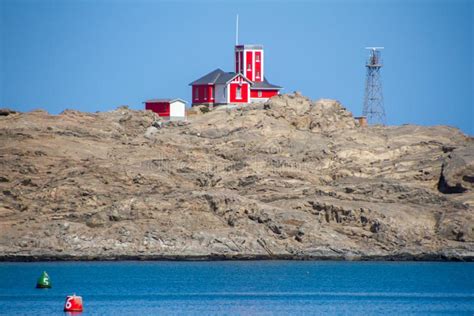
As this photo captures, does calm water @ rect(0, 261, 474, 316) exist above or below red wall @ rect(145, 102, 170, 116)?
below

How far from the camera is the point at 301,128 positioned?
11344 cm

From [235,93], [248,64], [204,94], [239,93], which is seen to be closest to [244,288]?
[235,93]

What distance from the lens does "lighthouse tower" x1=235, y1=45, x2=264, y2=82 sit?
12025 cm

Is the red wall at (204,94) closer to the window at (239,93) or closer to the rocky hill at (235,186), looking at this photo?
the window at (239,93)

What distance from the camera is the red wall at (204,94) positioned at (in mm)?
119875

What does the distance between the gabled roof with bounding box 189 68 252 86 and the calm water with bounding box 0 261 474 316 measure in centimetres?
2510

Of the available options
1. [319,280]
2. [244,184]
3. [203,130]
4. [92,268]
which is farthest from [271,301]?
[203,130]

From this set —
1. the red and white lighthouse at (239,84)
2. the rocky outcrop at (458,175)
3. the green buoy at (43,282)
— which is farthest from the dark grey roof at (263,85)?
the green buoy at (43,282)

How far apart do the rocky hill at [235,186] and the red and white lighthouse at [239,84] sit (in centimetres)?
291

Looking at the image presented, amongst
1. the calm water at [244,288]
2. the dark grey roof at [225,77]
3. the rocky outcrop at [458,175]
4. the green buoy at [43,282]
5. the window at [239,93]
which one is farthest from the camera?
the window at [239,93]

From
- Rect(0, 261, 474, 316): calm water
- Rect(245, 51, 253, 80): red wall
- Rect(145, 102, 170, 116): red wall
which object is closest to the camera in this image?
Rect(0, 261, 474, 316): calm water

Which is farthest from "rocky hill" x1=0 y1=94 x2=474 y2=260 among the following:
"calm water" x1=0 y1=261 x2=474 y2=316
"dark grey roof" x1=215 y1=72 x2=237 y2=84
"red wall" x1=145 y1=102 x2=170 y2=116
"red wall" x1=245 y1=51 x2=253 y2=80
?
"red wall" x1=245 y1=51 x2=253 y2=80

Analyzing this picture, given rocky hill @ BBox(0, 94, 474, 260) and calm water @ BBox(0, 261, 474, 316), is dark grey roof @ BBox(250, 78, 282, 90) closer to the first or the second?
rocky hill @ BBox(0, 94, 474, 260)

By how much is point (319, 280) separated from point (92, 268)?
14.4 m
